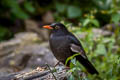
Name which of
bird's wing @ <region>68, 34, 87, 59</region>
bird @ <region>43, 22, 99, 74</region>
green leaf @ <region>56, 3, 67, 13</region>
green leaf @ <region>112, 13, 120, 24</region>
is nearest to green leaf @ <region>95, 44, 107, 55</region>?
green leaf @ <region>112, 13, 120, 24</region>

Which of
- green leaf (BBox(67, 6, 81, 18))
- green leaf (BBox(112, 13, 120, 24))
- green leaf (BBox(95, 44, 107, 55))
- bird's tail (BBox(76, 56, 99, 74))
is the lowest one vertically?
bird's tail (BBox(76, 56, 99, 74))

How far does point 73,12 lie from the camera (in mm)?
7953

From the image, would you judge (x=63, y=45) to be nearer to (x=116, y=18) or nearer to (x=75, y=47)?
(x=75, y=47)

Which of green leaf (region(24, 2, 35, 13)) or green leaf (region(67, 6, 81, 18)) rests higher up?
green leaf (region(24, 2, 35, 13))

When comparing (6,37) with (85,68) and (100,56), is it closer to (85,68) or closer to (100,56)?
(100,56)

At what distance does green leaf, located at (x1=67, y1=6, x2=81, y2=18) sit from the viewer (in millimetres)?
7897

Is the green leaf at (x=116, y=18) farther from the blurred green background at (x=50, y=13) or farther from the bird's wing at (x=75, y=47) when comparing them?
the bird's wing at (x=75, y=47)

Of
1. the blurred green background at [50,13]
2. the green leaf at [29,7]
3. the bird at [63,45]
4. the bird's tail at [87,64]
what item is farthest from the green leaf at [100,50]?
the green leaf at [29,7]

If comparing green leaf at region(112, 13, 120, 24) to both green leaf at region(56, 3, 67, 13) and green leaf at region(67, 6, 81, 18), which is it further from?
green leaf at region(56, 3, 67, 13)

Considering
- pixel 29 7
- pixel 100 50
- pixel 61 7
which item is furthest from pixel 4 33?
pixel 100 50

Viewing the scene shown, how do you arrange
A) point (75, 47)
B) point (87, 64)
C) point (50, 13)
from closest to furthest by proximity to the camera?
point (75, 47) < point (87, 64) < point (50, 13)

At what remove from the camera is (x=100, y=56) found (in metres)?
6.15

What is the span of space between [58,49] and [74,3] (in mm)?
4194

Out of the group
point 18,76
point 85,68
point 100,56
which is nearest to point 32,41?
point 100,56
